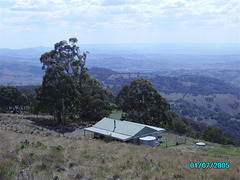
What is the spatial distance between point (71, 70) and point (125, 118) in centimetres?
Answer: 1193

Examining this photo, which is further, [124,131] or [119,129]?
[119,129]

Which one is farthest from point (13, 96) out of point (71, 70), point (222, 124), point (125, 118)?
point (222, 124)

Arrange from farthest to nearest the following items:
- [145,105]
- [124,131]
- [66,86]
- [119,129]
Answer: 1. [145,105]
2. [66,86]
3. [119,129]
4. [124,131]

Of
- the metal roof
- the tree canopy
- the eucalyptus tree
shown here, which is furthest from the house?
the tree canopy

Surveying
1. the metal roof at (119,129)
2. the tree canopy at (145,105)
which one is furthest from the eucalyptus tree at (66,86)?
the metal roof at (119,129)

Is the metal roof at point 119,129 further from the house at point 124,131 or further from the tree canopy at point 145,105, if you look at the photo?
the tree canopy at point 145,105

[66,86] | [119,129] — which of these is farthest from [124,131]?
[66,86]

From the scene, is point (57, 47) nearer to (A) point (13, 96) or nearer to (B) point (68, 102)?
(B) point (68, 102)

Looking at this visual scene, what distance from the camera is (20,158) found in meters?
8.25

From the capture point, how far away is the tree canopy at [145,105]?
3256 cm

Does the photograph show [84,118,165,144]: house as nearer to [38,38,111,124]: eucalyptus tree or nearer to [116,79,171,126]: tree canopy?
[38,38,111,124]: eucalyptus tree

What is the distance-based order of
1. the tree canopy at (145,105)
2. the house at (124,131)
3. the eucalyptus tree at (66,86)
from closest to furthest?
the house at (124,131), the eucalyptus tree at (66,86), the tree canopy at (145,105)

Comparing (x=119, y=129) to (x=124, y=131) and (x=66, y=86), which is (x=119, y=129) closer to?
(x=124, y=131)

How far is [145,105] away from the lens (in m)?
32.8
